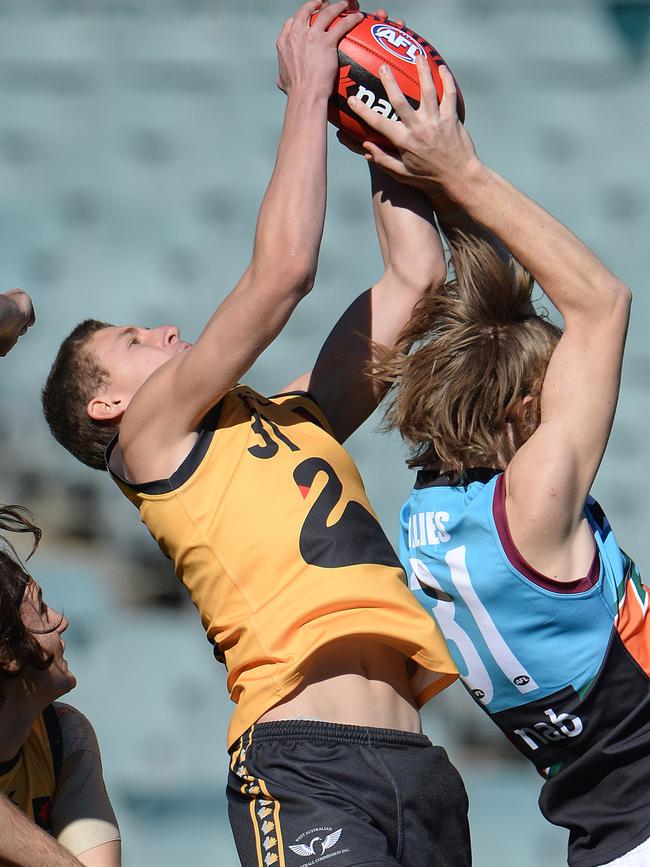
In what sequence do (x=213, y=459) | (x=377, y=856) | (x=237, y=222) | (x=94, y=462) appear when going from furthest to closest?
1. (x=237, y=222)
2. (x=94, y=462)
3. (x=213, y=459)
4. (x=377, y=856)

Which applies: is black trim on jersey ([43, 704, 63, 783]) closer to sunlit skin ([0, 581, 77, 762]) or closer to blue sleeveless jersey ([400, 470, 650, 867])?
sunlit skin ([0, 581, 77, 762])

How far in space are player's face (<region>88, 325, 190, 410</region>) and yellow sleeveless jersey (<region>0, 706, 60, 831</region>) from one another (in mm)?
720

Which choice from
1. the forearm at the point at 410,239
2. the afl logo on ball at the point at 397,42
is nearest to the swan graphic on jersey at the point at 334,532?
the forearm at the point at 410,239

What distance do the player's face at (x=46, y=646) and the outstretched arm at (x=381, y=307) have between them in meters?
0.74

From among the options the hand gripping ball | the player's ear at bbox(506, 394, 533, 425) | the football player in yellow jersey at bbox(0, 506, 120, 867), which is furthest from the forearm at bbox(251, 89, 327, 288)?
the football player in yellow jersey at bbox(0, 506, 120, 867)

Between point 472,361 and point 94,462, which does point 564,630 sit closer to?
point 472,361

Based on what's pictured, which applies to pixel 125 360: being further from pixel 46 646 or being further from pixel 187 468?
pixel 46 646

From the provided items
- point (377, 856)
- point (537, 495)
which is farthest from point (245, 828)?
point (537, 495)

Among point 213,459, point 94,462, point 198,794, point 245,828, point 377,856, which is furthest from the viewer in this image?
point 198,794

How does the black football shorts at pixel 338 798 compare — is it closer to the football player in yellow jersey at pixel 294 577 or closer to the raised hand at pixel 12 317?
the football player in yellow jersey at pixel 294 577

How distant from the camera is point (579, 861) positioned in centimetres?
222

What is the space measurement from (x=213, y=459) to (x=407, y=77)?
2.85 feet

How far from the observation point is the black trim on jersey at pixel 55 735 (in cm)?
241

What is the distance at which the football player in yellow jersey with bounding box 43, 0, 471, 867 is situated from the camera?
2.06 m
